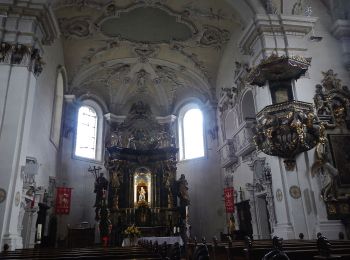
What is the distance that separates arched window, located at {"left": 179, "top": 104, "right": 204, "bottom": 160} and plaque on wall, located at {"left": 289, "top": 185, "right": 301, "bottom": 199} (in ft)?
28.6

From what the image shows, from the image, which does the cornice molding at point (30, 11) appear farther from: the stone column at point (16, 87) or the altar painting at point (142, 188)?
the altar painting at point (142, 188)

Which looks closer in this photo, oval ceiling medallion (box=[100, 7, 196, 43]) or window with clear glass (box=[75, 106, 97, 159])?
oval ceiling medallion (box=[100, 7, 196, 43])

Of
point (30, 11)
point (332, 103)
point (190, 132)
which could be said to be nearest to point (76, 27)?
point (30, 11)

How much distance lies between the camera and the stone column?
711cm

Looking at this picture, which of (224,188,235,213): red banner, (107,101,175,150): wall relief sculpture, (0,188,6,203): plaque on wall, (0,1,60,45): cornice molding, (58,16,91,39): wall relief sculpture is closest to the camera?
(0,188,6,203): plaque on wall

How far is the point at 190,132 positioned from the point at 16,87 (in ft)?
35.2

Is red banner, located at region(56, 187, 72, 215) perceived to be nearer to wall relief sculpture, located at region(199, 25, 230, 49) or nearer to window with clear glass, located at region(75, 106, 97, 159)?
window with clear glass, located at region(75, 106, 97, 159)

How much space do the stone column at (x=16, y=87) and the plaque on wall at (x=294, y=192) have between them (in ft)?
21.7

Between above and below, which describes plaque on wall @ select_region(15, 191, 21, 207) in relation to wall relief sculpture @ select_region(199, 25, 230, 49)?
below

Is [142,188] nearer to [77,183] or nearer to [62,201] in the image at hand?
[77,183]

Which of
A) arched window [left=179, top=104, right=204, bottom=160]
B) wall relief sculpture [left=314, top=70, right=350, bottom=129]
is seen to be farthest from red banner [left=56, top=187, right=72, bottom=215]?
wall relief sculpture [left=314, top=70, right=350, bottom=129]

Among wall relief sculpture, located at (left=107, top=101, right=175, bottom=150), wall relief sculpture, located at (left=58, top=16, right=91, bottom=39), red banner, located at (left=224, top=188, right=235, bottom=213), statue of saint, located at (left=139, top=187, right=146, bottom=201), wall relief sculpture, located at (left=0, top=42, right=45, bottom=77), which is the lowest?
red banner, located at (left=224, top=188, right=235, bottom=213)

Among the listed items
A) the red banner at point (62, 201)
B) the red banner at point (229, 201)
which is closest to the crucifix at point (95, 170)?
the red banner at point (62, 201)

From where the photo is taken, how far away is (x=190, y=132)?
56.7ft
